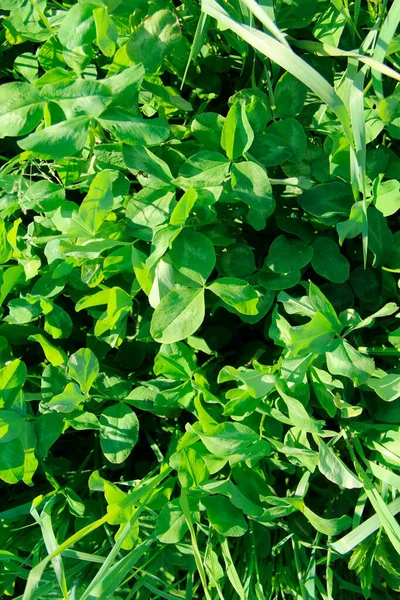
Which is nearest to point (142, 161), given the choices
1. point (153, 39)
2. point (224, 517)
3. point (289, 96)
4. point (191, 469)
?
point (153, 39)

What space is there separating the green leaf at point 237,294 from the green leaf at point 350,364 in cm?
14

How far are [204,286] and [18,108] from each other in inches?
14.8

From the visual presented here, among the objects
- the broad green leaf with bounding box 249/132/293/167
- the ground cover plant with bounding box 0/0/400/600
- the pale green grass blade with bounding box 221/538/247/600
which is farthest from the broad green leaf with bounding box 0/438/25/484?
the broad green leaf with bounding box 249/132/293/167

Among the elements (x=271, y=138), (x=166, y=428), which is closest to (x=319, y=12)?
(x=271, y=138)

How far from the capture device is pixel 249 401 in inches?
38.8

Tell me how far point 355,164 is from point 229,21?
10.5 inches

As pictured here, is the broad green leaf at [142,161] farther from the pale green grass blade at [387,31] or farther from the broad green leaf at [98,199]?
the pale green grass blade at [387,31]

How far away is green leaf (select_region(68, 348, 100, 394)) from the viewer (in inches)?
39.0

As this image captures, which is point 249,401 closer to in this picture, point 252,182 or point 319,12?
point 252,182

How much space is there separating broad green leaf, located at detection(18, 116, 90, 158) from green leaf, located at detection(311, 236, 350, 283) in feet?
1.52

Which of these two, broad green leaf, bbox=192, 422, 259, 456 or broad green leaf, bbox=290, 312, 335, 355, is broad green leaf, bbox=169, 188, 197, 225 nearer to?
broad green leaf, bbox=290, 312, 335, 355

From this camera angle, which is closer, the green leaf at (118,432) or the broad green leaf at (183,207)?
the broad green leaf at (183,207)

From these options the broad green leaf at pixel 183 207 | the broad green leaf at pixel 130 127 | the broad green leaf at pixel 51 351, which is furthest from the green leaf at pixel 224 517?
the broad green leaf at pixel 130 127

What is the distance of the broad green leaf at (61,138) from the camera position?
801 mm
